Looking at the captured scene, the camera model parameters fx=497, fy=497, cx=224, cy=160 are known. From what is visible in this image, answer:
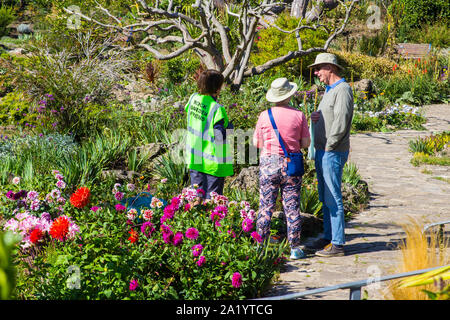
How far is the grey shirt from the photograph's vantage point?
421 cm

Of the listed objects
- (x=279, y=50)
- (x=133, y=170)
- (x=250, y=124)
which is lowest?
(x=133, y=170)

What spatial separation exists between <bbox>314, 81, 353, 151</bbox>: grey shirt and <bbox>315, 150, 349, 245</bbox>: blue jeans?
0.26ft

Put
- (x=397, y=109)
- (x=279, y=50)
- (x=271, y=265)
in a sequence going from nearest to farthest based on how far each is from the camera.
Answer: (x=271, y=265) → (x=397, y=109) → (x=279, y=50)

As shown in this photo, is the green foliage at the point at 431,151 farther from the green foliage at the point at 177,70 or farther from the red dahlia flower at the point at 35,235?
the red dahlia flower at the point at 35,235

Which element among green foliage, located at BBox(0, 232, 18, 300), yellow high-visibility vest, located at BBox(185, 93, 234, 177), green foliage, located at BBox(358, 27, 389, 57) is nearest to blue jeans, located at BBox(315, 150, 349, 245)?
yellow high-visibility vest, located at BBox(185, 93, 234, 177)

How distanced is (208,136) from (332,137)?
1.09m

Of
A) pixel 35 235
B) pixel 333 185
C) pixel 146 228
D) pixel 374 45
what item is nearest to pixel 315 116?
pixel 333 185

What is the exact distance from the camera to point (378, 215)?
582cm

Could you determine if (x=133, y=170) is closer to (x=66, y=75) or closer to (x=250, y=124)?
(x=250, y=124)

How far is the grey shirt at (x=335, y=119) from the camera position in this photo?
4.21 metres

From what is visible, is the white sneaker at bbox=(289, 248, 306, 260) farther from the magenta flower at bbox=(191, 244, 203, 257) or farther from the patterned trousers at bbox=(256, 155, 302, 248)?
the magenta flower at bbox=(191, 244, 203, 257)
